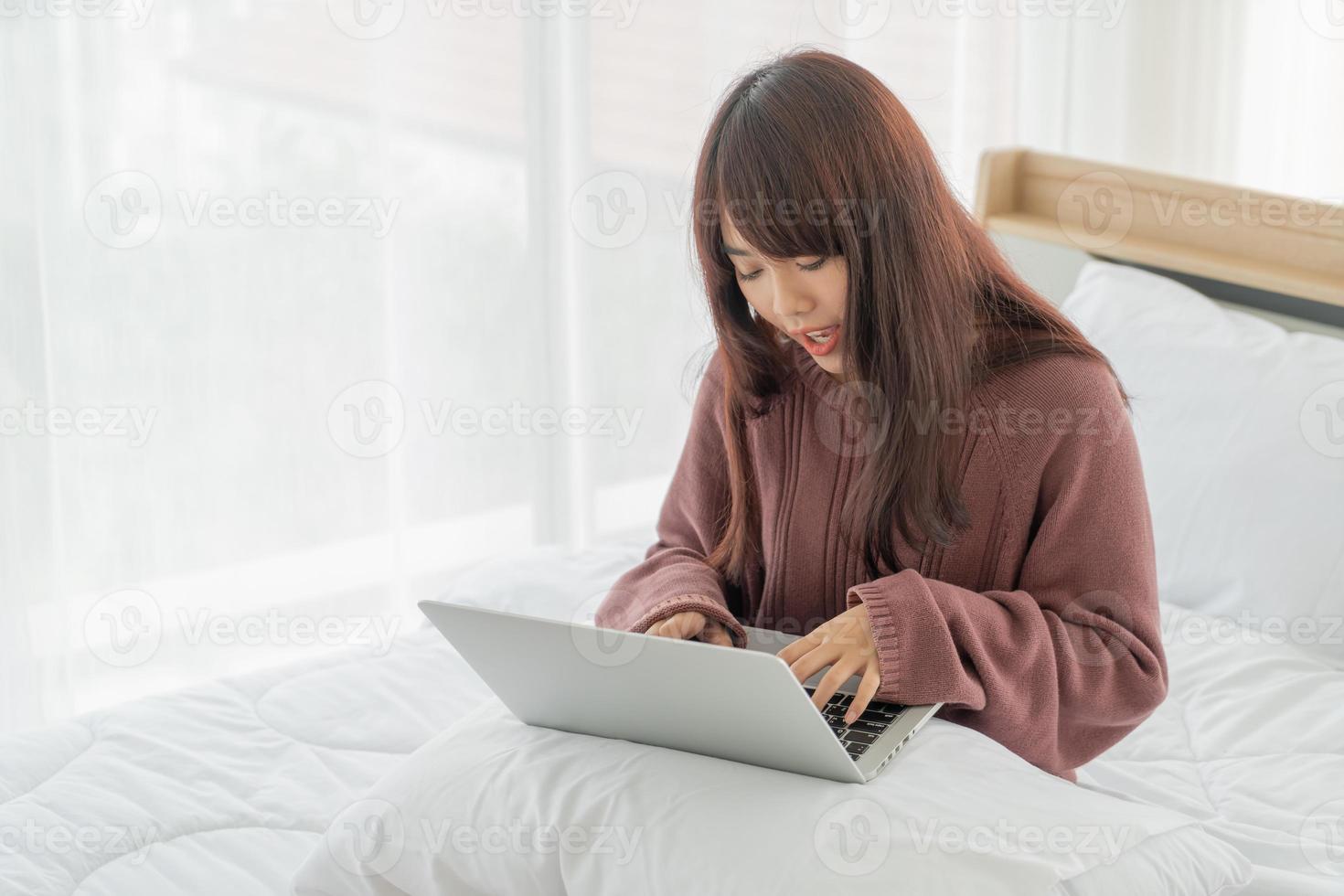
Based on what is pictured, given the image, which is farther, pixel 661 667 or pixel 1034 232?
pixel 1034 232

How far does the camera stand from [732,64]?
253 cm

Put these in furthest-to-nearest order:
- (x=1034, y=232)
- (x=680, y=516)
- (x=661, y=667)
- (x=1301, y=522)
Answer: (x=1034, y=232) → (x=1301, y=522) → (x=680, y=516) → (x=661, y=667)

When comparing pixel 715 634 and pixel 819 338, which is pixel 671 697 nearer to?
pixel 715 634

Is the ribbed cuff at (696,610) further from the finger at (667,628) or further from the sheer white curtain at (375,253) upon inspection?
the sheer white curtain at (375,253)

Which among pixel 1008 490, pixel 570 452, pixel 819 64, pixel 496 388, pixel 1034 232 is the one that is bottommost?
pixel 570 452

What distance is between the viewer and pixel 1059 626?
1031 millimetres

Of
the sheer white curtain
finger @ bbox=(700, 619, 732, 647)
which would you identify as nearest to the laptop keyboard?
finger @ bbox=(700, 619, 732, 647)

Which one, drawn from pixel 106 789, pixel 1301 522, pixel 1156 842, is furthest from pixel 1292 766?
pixel 106 789

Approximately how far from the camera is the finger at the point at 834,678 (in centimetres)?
93

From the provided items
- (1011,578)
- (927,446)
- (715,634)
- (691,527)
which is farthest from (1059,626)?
(691,527)

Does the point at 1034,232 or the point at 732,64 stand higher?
the point at 732,64

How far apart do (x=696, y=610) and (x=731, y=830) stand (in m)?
0.31

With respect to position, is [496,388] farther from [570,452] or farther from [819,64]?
[819,64]

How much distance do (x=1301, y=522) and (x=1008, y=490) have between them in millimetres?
589
